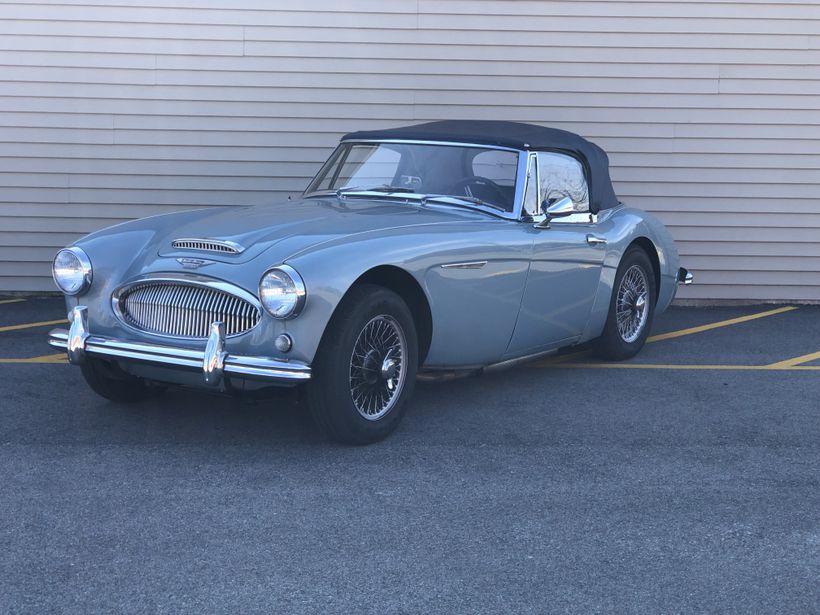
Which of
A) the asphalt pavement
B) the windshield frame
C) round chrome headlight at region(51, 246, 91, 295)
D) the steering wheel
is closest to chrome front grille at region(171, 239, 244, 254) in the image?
round chrome headlight at region(51, 246, 91, 295)

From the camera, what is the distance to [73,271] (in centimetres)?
534

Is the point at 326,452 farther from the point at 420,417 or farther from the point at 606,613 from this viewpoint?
the point at 606,613

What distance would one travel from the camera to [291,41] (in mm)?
9422

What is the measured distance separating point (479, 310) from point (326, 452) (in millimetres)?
1169

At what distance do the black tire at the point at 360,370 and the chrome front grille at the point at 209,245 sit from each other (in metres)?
0.56

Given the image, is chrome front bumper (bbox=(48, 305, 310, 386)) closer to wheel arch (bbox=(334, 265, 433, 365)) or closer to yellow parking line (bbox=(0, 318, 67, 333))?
wheel arch (bbox=(334, 265, 433, 365))

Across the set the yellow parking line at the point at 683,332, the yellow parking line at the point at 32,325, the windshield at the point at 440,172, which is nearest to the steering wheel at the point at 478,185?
the windshield at the point at 440,172

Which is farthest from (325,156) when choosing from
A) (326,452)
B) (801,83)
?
(326,452)

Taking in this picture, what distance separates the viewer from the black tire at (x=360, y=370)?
16.1 ft

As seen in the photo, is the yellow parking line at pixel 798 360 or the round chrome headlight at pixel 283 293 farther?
the yellow parking line at pixel 798 360

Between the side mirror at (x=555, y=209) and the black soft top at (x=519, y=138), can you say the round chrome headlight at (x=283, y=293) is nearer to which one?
the side mirror at (x=555, y=209)

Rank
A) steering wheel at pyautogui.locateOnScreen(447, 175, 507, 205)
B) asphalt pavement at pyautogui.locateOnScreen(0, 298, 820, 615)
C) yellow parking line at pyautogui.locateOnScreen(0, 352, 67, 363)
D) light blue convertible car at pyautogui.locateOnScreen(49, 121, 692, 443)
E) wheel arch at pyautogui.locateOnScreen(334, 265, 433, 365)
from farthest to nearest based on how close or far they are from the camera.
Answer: yellow parking line at pyautogui.locateOnScreen(0, 352, 67, 363) → steering wheel at pyautogui.locateOnScreen(447, 175, 507, 205) → wheel arch at pyautogui.locateOnScreen(334, 265, 433, 365) → light blue convertible car at pyautogui.locateOnScreen(49, 121, 692, 443) → asphalt pavement at pyautogui.locateOnScreen(0, 298, 820, 615)

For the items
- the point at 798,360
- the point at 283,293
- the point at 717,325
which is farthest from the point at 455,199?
the point at 717,325

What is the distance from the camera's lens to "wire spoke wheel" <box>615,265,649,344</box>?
7.29 metres
